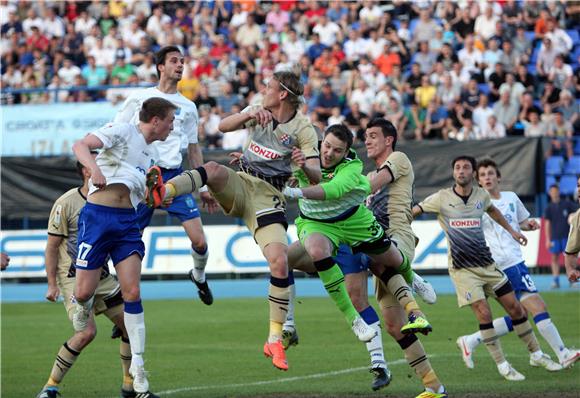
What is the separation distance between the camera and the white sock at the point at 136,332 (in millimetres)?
10156

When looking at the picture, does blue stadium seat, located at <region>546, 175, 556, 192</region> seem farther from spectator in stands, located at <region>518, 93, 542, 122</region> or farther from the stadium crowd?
spectator in stands, located at <region>518, 93, 542, 122</region>

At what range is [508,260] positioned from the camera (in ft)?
44.2

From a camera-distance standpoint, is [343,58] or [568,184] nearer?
[568,184]

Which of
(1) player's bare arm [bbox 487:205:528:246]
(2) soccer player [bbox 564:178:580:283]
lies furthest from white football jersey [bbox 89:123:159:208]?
(1) player's bare arm [bbox 487:205:528:246]

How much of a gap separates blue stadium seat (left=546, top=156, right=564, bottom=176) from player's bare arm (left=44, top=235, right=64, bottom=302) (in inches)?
593

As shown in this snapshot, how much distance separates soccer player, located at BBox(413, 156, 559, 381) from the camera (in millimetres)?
12781

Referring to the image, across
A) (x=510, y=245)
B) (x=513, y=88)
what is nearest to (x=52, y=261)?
(x=510, y=245)

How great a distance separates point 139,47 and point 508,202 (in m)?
19.1

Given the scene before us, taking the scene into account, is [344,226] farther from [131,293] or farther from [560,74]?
[560,74]

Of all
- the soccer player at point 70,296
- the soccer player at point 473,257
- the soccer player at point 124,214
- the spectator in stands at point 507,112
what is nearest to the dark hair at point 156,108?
the soccer player at point 124,214

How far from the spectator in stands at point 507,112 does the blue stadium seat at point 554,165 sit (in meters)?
1.63

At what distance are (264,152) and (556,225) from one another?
13.6 metres

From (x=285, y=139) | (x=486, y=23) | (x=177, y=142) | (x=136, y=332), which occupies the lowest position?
(x=136, y=332)

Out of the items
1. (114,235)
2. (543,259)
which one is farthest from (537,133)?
(114,235)
